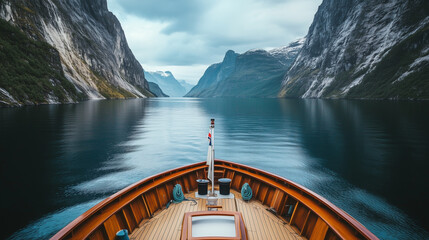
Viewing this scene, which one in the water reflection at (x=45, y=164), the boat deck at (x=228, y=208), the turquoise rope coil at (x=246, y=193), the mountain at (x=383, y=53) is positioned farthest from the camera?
the mountain at (x=383, y=53)

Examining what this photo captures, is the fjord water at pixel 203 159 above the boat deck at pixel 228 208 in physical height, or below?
below

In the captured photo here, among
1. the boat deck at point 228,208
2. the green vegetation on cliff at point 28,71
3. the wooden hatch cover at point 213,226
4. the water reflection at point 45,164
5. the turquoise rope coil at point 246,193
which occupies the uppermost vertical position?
the green vegetation on cliff at point 28,71

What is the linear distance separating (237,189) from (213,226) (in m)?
6.15

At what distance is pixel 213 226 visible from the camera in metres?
8.20

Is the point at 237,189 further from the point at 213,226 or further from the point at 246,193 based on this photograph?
the point at 213,226

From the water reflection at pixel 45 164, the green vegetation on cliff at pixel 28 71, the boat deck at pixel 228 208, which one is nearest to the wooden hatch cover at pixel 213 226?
the boat deck at pixel 228 208

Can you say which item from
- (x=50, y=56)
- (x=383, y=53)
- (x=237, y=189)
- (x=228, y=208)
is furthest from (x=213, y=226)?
(x=383, y=53)

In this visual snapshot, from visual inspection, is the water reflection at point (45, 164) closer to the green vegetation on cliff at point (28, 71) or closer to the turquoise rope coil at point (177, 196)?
the turquoise rope coil at point (177, 196)

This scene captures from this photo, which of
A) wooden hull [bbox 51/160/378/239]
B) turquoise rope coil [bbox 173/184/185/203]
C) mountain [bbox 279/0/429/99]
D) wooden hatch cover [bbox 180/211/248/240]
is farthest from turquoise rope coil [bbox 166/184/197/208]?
mountain [bbox 279/0/429/99]

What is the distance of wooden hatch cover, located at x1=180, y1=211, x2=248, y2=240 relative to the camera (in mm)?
7623

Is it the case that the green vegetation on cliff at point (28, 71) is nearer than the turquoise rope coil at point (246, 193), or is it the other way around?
the turquoise rope coil at point (246, 193)

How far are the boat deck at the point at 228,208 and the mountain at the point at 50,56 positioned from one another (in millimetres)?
81663

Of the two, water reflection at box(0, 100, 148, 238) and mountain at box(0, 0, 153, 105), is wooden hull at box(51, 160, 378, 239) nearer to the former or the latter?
water reflection at box(0, 100, 148, 238)

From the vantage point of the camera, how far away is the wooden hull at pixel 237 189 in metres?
7.97
